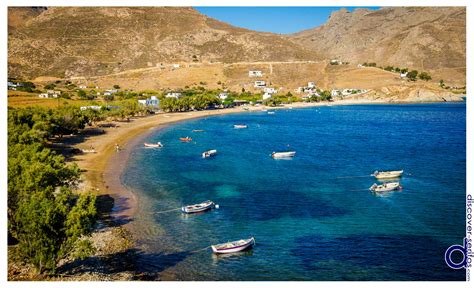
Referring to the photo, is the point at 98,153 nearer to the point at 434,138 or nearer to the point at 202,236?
the point at 202,236

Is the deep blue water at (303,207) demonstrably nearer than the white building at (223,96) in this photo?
Yes

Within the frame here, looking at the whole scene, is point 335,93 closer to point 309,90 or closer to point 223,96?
point 309,90

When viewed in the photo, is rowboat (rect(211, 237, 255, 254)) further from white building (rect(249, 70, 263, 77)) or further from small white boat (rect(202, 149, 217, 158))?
white building (rect(249, 70, 263, 77))

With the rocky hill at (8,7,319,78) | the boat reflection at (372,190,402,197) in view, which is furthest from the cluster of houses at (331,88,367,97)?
the boat reflection at (372,190,402,197)

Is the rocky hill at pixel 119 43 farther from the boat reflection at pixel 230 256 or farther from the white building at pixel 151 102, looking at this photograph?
the boat reflection at pixel 230 256

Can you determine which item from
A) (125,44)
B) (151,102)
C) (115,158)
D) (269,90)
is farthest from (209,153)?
(125,44)

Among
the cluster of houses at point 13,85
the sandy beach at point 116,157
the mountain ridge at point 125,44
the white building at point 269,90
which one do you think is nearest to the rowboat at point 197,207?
the sandy beach at point 116,157

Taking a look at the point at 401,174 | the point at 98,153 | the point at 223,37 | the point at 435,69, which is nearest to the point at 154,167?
the point at 98,153
